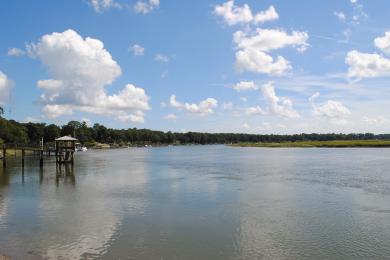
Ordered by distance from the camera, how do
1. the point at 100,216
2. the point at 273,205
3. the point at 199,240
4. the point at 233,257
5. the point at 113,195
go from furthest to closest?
the point at 113,195 < the point at 273,205 < the point at 100,216 < the point at 199,240 < the point at 233,257

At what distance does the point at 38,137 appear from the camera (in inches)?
6954

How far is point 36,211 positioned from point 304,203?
61.3ft

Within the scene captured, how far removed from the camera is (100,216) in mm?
25359

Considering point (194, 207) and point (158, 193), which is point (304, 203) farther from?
point (158, 193)

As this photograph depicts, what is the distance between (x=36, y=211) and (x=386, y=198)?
2565 cm

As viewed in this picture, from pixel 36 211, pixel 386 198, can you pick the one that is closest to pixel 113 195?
pixel 36 211

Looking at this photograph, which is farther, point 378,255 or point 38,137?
point 38,137

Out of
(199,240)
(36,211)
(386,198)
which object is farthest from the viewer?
(386,198)

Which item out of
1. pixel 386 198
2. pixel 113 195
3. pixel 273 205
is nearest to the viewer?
pixel 273 205

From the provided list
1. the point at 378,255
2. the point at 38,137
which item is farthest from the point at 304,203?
the point at 38,137

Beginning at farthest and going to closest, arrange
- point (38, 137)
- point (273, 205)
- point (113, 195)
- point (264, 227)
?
point (38, 137) < point (113, 195) < point (273, 205) < point (264, 227)

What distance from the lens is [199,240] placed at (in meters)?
19.7

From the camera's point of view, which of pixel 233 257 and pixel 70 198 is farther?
pixel 70 198

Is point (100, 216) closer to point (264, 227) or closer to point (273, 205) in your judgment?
point (264, 227)
